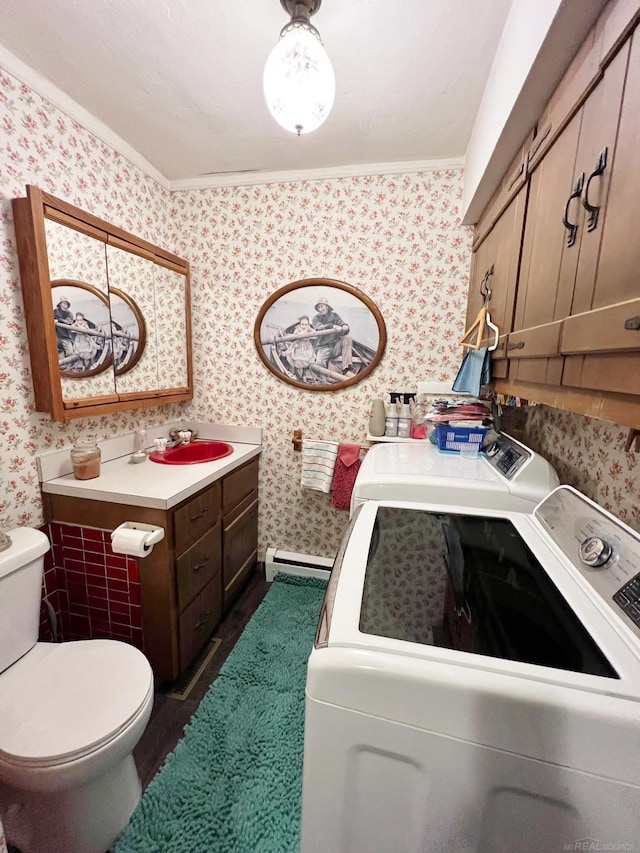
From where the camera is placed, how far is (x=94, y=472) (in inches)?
66.1

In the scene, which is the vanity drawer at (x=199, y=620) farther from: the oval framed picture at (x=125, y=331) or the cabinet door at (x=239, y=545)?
the oval framed picture at (x=125, y=331)

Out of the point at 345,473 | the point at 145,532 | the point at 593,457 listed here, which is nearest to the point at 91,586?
the point at 145,532

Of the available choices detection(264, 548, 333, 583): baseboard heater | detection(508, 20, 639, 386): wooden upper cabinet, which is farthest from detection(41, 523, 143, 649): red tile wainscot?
detection(508, 20, 639, 386): wooden upper cabinet

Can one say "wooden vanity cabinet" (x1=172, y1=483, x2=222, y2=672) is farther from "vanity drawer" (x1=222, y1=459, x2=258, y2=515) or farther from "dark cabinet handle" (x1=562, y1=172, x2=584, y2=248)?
"dark cabinet handle" (x1=562, y1=172, x2=584, y2=248)

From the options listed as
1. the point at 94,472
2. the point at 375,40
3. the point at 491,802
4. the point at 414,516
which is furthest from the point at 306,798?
the point at 375,40

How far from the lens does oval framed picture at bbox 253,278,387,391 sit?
2.17m

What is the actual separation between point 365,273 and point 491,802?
2.21 m

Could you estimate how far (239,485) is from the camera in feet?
7.09

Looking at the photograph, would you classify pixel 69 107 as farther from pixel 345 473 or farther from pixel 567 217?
pixel 345 473

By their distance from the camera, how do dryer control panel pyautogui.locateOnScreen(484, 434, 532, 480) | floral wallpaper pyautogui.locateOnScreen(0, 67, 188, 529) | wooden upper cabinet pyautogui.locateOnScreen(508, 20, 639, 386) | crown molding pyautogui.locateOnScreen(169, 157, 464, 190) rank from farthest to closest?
1. crown molding pyautogui.locateOnScreen(169, 157, 464, 190)
2. floral wallpaper pyautogui.locateOnScreen(0, 67, 188, 529)
3. dryer control panel pyautogui.locateOnScreen(484, 434, 532, 480)
4. wooden upper cabinet pyautogui.locateOnScreen(508, 20, 639, 386)

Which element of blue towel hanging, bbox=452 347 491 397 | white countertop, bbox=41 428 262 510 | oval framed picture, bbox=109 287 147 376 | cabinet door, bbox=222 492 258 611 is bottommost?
cabinet door, bbox=222 492 258 611

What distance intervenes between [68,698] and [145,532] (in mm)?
542

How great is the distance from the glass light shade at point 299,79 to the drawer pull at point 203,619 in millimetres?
2139

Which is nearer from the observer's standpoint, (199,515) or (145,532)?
(145,532)
